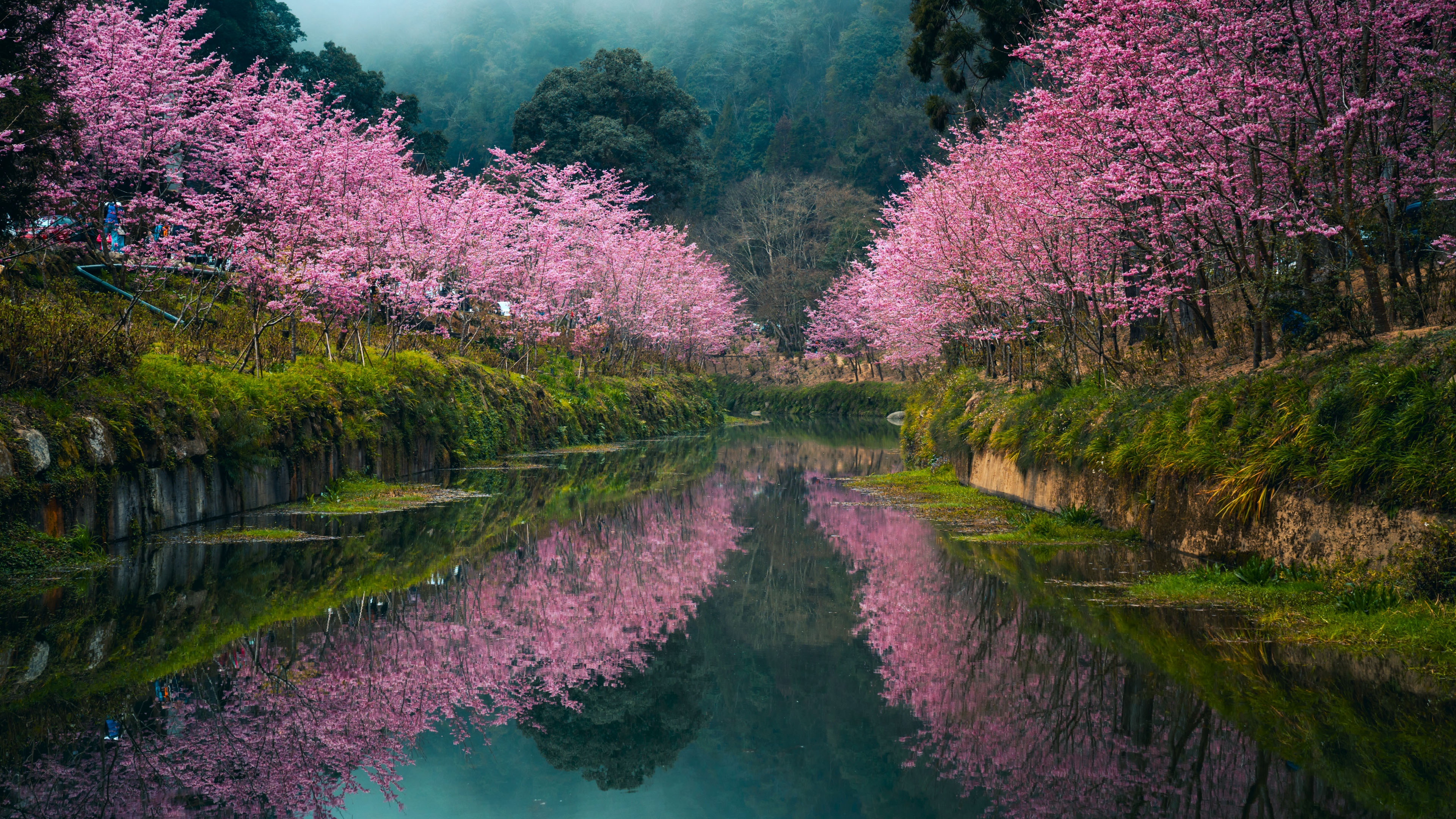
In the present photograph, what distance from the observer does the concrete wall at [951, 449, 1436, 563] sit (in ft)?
25.6

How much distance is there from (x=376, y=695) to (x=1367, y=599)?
6879 millimetres

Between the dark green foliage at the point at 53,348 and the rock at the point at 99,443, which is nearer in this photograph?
the dark green foliage at the point at 53,348

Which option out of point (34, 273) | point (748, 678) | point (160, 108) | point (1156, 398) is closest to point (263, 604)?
point (748, 678)

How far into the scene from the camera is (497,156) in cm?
4206

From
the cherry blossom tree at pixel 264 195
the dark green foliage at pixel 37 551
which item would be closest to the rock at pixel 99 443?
the dark green foliage at pixel 37 551

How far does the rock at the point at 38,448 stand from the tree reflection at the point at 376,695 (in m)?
3.91

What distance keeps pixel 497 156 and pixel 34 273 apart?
25730 millimetres

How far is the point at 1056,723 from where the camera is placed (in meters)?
5.80

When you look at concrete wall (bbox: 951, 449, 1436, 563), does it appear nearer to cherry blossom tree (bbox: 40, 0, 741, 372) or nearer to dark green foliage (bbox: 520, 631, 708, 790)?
dark green foliage (bbox: 520, 631, 708, 790)

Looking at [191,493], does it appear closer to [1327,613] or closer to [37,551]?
[37,551]

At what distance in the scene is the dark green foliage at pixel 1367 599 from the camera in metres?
7.28

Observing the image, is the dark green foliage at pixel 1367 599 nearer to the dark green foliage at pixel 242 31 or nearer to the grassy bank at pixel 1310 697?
the grassy bank at pixel 1310 697

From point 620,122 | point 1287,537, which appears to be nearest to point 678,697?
point 1287,537

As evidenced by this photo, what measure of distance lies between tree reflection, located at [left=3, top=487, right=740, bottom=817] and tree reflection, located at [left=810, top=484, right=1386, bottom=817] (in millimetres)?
1636
